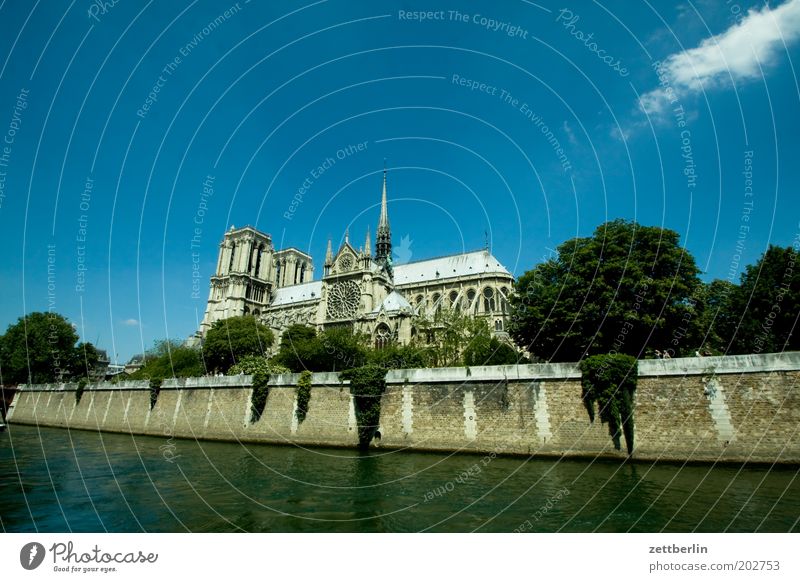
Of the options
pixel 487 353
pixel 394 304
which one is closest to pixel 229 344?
pixel 394 304

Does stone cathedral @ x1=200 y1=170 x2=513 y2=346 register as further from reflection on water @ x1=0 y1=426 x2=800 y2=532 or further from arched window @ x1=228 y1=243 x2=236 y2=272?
reflection on water @ x1=0 y1=426 x2=800 y2=532

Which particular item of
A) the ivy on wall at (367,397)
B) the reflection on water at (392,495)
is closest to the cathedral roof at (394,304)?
the ivy on wall at (367,397)

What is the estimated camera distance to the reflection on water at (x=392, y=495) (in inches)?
395

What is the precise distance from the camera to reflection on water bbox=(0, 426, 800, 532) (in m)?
10.0

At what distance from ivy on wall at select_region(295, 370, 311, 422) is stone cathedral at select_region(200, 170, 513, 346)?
808 inches

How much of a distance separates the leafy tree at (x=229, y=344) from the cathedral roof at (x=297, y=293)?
84.1 feet

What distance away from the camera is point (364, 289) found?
57.4 meters

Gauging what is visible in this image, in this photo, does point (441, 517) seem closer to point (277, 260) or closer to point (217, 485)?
point (217, 485)

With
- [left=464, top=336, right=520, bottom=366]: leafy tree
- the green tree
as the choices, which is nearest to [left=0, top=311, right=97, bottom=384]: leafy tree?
the green tree

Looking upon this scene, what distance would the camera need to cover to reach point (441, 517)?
417 inches

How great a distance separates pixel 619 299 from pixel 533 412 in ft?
30.0

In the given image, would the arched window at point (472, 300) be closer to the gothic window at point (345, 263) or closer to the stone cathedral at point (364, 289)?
the stone cathedral at point (364, 289)

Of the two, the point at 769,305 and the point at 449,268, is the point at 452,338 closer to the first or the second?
the point at 769,305
